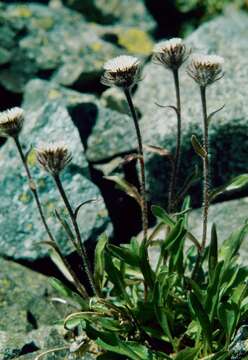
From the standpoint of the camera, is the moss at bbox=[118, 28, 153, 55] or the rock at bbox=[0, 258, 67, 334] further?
the moss at bbox=[118, 28, 153, 55]

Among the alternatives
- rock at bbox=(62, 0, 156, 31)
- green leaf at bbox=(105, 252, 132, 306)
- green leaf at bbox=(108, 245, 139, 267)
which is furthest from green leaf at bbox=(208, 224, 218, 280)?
rock at bbox=(62, 0, 156, 31)

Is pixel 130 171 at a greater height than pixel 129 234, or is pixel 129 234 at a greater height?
pixel 130 171

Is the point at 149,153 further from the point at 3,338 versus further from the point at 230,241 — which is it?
the point at 3,338

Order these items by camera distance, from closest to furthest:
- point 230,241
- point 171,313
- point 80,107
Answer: point 171,313
point 230,241
point 80,107

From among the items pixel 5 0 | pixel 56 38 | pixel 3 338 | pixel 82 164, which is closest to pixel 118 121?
pixel 82 164

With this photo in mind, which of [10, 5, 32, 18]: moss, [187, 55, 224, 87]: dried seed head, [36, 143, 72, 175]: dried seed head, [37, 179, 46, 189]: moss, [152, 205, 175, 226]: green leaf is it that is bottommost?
[152, 205, 175, 226]: green leaf

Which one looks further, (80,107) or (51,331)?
(80,107)

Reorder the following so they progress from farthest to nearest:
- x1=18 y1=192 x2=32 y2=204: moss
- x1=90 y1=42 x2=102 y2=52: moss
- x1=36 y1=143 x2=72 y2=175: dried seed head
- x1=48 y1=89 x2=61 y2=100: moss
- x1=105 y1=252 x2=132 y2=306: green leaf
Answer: x1=90 y1=42 x2=102 y2=52: moss
x1=48 y1=89 x2=61 y2=100: moss
x1=18 y1=192 x2=32 y2=204: moss
x1=105 y1=252 x2=132 y2=306: green leaf
x1=36 y1=143 x2=72 y2=175: dried seed head

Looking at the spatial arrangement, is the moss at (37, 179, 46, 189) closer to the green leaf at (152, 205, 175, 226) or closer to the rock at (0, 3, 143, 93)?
the green leaf at (152, 205, 175, 226)

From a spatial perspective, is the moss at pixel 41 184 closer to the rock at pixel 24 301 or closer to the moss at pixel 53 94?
the rock at pixel 24 301
